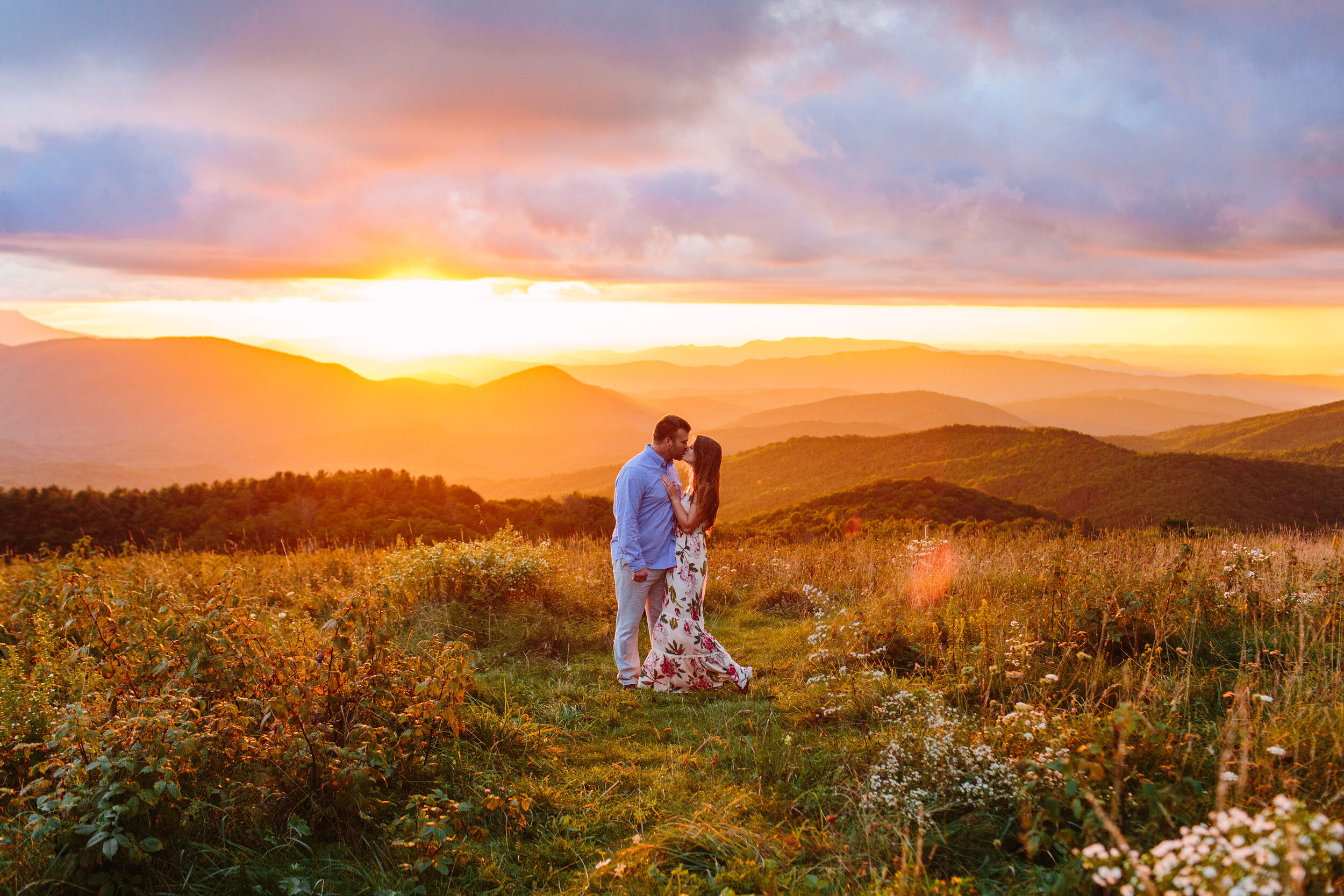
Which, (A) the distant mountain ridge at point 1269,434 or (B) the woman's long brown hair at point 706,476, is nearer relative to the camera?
(B) the woman's long brown hair at point 706,476

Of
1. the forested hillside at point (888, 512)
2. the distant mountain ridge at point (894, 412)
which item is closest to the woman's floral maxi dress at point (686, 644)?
the forested hillside at point (888, 512)

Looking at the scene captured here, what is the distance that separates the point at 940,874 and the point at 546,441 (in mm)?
174274

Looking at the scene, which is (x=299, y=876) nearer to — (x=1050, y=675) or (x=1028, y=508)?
(x=1050, y=675)

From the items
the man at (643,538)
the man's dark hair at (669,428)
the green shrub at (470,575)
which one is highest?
the man's dark hair at (669,428)

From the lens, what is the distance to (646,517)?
649 cm

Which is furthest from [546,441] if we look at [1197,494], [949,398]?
[1197,494]

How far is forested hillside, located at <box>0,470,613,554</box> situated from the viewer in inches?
675

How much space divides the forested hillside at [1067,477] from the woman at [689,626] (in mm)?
19760

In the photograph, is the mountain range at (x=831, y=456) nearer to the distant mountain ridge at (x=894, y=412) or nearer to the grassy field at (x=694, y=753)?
the distant mountain ridge at (x=894, y=412)

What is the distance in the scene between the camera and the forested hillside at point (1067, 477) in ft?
109

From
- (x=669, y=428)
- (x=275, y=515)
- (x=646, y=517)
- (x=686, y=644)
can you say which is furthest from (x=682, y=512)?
(x=275, y=515)

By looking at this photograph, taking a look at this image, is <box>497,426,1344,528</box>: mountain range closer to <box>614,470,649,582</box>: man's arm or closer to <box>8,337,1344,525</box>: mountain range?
<box>8,337,1344,525</box>: mountain range

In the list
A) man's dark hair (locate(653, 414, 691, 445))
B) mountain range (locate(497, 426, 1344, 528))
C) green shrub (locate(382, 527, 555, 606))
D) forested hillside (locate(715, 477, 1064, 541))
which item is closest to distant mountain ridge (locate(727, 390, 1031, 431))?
mountain range (locate(497, 426, 1344, 528))

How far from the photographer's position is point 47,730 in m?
4.11
